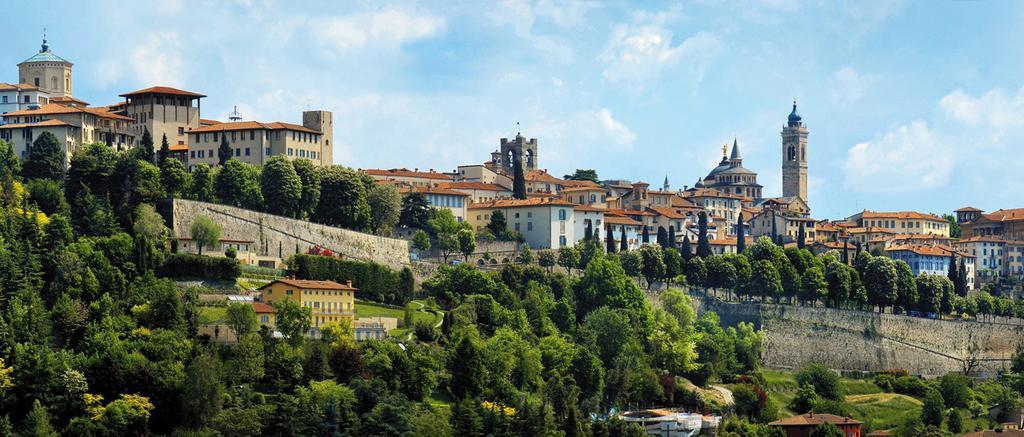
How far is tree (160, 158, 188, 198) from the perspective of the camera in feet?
293

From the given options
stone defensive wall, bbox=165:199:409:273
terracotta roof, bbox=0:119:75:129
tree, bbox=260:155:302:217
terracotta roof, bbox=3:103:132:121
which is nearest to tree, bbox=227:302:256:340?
stone defensive wall, bbox=165:199:409:273

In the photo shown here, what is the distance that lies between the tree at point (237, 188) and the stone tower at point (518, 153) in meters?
43.3

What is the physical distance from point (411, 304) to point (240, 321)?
43.0ft

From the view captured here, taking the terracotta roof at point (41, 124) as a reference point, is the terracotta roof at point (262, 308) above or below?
below

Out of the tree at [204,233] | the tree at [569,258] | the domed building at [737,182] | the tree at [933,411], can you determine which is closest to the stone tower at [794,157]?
the domed building at [737,182]

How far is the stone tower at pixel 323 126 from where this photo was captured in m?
103

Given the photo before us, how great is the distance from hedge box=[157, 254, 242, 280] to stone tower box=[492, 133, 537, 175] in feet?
176

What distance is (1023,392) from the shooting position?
329 ft

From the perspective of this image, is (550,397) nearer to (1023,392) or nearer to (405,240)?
(405,240)

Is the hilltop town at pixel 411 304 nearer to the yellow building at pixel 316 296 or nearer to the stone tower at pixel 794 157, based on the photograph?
the yellow building at pixel 316 296

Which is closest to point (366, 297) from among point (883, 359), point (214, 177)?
point (214, 177)

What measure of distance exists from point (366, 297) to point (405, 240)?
36.8 feet

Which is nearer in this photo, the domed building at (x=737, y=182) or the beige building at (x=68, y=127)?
the beige building at (x=68, y=127)

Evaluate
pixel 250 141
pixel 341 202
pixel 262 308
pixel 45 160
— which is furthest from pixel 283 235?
pixel 262 308
